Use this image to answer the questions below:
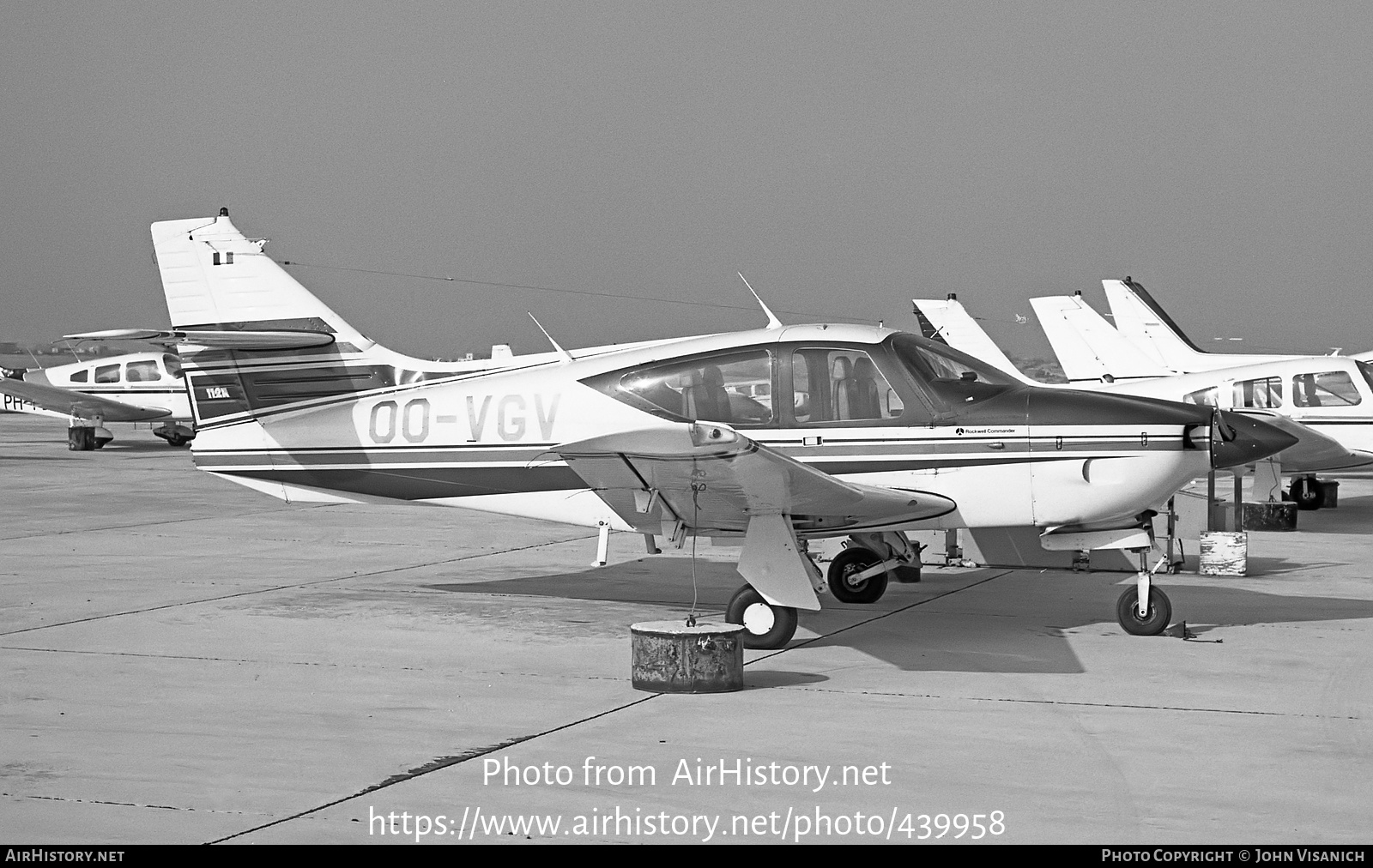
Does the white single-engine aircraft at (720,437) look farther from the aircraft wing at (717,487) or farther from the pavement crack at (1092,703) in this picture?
the pavement crack at (1092,703)

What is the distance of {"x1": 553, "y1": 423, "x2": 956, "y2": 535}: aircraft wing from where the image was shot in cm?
780

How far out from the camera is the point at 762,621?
909 cm

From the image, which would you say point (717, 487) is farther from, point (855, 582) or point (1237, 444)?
point (1237, 444)

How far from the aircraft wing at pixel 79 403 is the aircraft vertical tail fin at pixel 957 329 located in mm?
19227

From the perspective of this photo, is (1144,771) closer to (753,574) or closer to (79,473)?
(753,574)

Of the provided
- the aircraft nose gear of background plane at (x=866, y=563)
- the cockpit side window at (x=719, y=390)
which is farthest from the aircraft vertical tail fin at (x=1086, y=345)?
the cockpit side window at (x=719, y=390)

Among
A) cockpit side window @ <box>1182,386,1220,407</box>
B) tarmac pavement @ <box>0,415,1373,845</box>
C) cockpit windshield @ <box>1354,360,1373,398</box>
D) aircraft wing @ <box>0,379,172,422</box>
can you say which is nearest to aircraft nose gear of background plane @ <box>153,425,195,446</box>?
aircraft wing @ <box>0,379,172,422</box>

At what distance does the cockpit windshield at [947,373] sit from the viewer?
9.62 m

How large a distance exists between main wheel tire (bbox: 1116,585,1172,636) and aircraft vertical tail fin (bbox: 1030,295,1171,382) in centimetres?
1714

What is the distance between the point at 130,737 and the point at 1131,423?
638 cm

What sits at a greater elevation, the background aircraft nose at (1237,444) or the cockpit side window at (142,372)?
the cockpit side window at (142,372)

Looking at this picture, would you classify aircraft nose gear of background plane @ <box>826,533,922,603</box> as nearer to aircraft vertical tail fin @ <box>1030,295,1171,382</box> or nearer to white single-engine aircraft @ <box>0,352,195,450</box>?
aircraft vertical tail fin @ <box>1030,295,1171,382</box>

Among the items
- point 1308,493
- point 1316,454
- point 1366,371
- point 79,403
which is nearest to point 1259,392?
point 1366,371

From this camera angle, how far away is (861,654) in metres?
9.06
